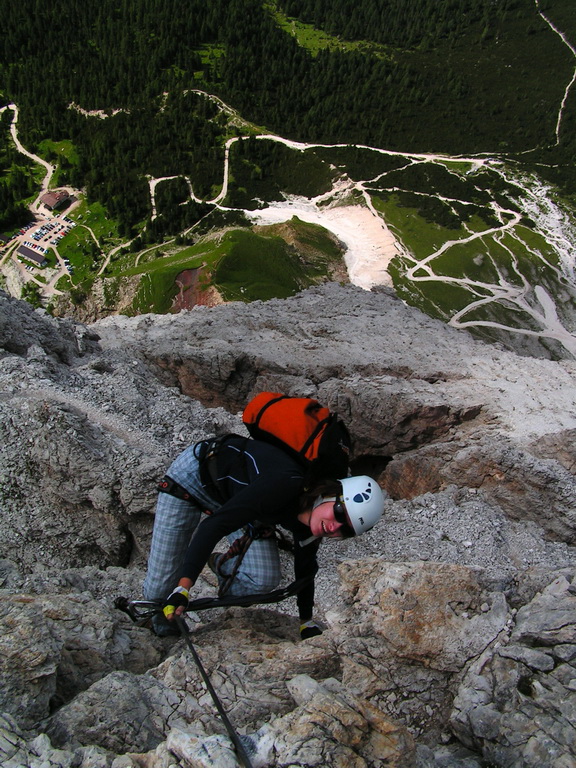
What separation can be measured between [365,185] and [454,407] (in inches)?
3683

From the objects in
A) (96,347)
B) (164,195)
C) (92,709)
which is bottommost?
(164,195)

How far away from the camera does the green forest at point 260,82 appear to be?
115m

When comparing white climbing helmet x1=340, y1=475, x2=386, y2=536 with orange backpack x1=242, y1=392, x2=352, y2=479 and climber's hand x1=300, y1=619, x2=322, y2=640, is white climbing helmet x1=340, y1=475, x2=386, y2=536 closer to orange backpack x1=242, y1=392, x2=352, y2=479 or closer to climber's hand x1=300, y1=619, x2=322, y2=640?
orange backpack x1=242, y1=392, x2=352, y2=479

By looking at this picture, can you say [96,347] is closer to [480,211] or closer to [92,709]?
[92,709]

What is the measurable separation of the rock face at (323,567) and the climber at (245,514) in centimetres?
104

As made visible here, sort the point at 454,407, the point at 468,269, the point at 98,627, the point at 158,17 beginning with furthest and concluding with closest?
the point at 158,17
the point at 468,269
the point at 454,407
the point at 98,627

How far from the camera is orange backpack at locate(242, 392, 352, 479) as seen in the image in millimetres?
8039

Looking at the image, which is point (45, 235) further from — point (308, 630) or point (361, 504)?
point (361, 504)

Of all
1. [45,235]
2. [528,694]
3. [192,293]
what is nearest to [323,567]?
[528,694]

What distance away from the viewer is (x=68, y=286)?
8300cm

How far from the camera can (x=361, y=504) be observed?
25.9ft

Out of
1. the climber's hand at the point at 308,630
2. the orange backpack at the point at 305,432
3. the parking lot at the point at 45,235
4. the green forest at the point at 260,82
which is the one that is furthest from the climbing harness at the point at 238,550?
the green forest at the point at 260,82

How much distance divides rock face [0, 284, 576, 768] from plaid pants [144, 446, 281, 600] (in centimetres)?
91

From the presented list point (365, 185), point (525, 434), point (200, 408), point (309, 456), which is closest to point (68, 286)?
point (365, 185)
